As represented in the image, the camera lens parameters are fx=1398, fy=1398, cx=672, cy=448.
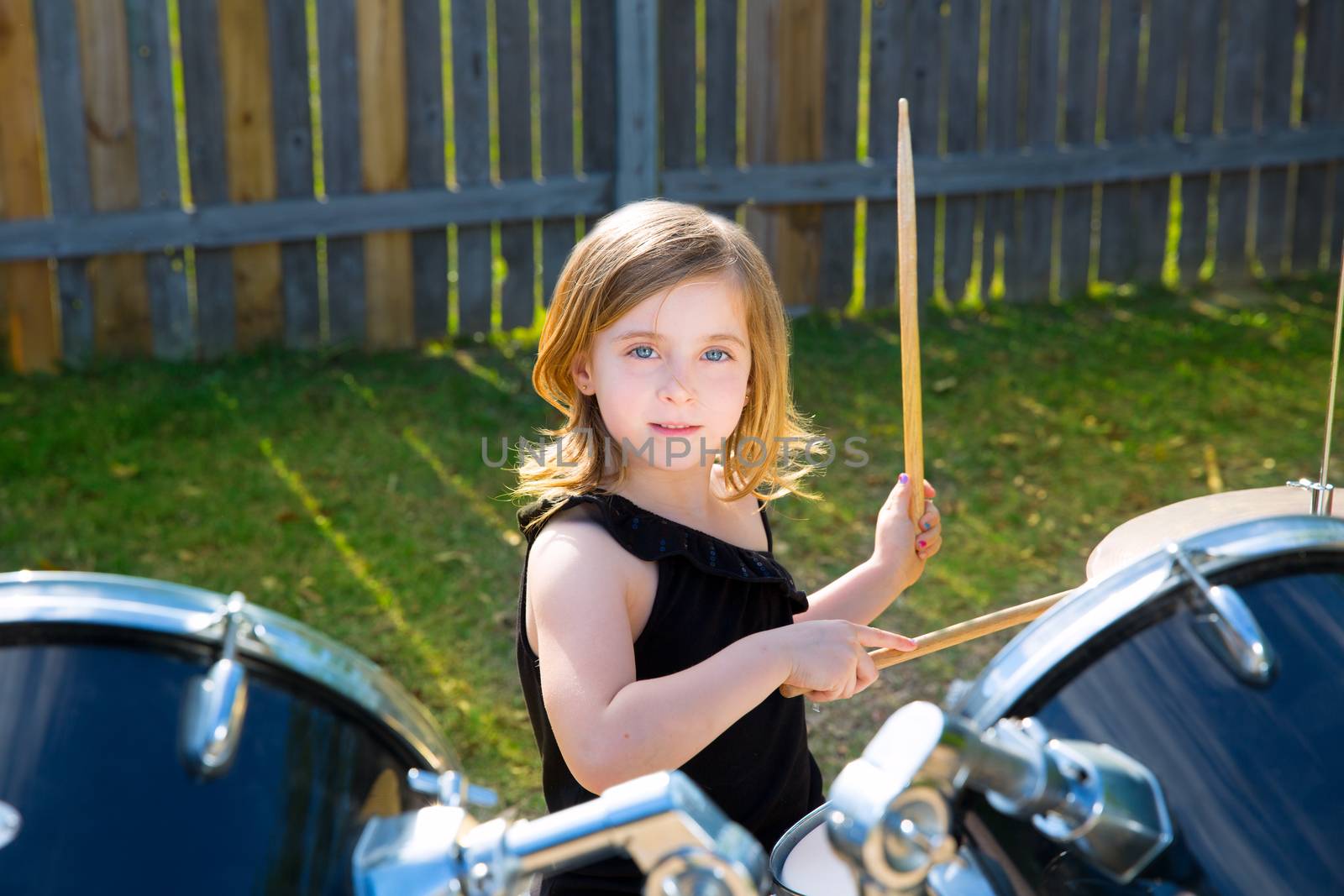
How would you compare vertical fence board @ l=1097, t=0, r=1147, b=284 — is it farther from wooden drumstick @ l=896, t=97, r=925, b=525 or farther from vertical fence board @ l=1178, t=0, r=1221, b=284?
wooden drumstick @ l=896, t=97, r=925, b=525

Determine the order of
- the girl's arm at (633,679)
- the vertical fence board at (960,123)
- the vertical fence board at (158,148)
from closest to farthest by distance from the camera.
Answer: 1. the girl's arm at (633,679)
2. the vertical fence board at (158,148)
3. the vertical fence board at (960,123)

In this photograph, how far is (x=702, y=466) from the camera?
1.65 metres

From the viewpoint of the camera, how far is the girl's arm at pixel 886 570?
1771mm

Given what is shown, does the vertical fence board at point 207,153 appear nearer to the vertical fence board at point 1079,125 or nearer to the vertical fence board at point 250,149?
the vertical fence board at point 250,149

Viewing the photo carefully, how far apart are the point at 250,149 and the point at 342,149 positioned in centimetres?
27

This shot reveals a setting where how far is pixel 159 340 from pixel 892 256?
2.50 meters

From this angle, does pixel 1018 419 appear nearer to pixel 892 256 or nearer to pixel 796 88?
pixel 892 256

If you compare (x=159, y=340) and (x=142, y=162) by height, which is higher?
(x=142, y=162)

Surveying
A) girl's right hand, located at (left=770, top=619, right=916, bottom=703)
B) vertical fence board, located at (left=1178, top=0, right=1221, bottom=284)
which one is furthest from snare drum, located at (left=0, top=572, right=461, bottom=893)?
vertical fence board, located at (left=1178, top=0, right=1221, bottom=284)

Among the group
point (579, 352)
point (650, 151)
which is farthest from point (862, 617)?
point (650, 151)

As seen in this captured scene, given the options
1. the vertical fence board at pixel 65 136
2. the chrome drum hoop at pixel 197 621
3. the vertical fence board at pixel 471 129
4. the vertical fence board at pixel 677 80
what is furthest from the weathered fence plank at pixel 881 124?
the chrome drum hoop at pixel 197 621

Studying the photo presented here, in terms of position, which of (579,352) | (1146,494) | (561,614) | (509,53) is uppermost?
(509,53)

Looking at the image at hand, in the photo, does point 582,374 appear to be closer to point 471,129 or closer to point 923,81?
point 471,129

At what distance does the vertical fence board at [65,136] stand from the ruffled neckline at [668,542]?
3.03 metres
